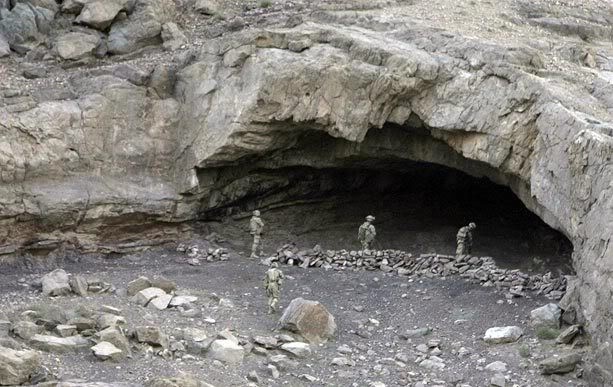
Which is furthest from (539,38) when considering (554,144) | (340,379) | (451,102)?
(340,379)

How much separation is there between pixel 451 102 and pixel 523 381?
7724mm

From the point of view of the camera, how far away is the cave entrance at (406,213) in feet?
84.3

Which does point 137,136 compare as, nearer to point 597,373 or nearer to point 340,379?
point 340,379

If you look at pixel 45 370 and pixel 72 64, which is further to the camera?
pixel 72 64

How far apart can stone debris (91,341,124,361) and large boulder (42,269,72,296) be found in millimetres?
3951

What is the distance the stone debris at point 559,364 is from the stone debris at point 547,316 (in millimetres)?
1385

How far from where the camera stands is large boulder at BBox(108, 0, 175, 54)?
2622 cm

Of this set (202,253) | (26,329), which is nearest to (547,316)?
(202,253)

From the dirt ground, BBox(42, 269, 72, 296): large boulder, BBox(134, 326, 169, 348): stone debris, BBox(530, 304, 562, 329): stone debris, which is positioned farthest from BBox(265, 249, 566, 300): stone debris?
BBox(134, 326, 169, 348): stone debris

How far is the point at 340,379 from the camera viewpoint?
1673cm

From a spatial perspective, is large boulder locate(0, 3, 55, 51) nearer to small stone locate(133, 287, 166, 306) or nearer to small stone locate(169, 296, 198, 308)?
small stone locate(133, 287, 166, 306)

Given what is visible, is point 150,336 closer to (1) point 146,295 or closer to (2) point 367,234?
(1) point 146,295

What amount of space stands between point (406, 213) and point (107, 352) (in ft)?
46.1

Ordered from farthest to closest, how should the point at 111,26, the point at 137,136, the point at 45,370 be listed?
the point at 111,26 < the point at 137,136 < the point at 45,370
